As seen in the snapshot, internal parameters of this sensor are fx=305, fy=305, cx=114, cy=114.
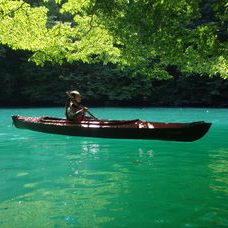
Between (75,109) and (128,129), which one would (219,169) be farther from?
(75,109)

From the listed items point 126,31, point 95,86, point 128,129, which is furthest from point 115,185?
point 95,86

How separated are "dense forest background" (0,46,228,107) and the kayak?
18.4m

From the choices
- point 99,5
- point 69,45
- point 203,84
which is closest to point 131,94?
point 203,84

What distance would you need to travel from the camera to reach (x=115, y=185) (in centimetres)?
511

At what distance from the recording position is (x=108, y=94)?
2978cm

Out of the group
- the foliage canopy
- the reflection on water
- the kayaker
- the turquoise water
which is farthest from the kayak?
the foliage canopy

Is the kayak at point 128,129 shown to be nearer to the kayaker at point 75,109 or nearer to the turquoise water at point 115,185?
the kayaker at point 75,109

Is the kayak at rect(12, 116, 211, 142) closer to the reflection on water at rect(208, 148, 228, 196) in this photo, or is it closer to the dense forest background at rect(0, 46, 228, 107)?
the reflection on water at rect(208, 148, 228, 196)

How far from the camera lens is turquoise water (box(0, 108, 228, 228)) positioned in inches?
150

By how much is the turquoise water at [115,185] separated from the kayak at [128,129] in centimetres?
37

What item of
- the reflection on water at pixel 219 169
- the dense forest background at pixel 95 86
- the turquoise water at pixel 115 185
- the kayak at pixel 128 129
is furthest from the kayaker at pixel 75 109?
the dense forest background at pixel 95 86

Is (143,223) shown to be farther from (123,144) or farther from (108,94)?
(108,94)

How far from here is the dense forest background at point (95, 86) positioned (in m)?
28.7

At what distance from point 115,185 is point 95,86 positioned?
25.0 m
